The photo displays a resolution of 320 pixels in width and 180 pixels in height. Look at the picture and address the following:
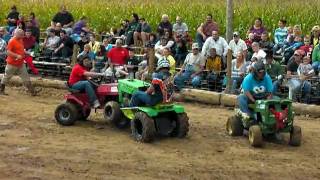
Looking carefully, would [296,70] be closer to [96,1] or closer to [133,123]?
[133,123]

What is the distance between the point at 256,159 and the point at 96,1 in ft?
91.7

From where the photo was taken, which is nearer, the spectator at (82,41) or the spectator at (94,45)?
the spectator at (94,45)

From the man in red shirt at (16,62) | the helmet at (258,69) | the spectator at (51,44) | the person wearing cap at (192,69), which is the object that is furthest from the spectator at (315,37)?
the spectator at (51,44)

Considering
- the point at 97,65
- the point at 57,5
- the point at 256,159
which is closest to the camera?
the point at 256,159

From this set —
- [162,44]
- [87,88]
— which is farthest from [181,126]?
[162,44]

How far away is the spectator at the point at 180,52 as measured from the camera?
68.9ft

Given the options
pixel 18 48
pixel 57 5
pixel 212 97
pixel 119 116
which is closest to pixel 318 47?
pixel 212 97

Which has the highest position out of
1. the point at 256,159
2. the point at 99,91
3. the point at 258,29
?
the point at 258,29

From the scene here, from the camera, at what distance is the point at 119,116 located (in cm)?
1518

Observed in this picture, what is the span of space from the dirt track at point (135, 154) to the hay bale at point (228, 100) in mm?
1711

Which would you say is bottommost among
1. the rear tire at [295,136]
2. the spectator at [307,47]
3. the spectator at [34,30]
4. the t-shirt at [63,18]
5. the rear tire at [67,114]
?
the rear tire at [295,136]

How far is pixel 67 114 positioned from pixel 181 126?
2668 mm

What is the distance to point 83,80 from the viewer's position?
51.4ft

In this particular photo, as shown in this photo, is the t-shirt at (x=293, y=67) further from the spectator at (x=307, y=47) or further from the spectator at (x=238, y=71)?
the spectator at (x=238, y=71)
